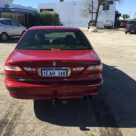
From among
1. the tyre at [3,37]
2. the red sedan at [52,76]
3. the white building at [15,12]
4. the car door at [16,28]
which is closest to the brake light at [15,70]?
the red sedan at [52,76]

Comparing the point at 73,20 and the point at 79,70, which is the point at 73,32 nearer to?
the point at 79,70

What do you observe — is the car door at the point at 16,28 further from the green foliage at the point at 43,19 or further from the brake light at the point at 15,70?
the green foliage at the point at 43,19

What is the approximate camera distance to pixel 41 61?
9.04 feet

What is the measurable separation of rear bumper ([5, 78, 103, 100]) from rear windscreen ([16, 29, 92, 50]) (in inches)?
41.2

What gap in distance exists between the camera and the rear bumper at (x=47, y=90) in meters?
2.78

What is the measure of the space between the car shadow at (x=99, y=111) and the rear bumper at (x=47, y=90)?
53 centimetres

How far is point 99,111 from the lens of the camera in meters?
3.37

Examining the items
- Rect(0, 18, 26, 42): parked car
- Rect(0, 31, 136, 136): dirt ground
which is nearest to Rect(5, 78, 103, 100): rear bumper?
Rect(0, 31, 136, 136): dirt ground

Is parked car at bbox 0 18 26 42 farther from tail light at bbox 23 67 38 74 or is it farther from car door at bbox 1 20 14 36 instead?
tail light at bbox 23 67 38 74

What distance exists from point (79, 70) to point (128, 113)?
1.39 meters

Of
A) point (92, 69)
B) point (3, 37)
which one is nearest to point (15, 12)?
point (3, 37)

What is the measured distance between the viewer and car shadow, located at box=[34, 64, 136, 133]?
2.99 meters

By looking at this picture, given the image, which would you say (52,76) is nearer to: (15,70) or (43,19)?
(15,70)

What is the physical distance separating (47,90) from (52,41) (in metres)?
1.55
